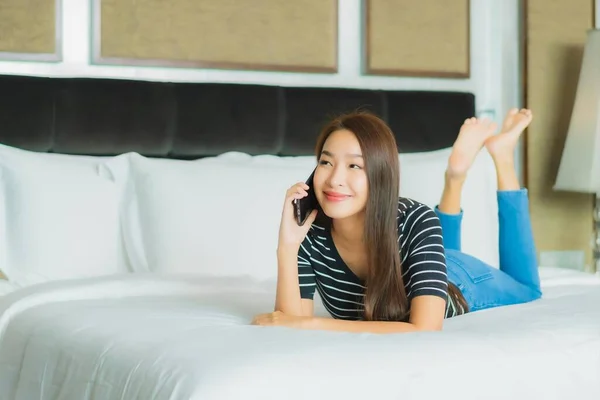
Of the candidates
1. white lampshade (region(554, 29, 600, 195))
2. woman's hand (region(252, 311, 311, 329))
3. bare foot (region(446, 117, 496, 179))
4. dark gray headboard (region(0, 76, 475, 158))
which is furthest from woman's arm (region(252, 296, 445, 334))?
white lampshade (region(554, 29, 600, 195))

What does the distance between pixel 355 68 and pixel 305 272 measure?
1.72 metres

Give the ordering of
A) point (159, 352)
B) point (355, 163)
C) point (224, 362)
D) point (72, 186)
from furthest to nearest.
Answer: point (72, 186) → point (355, 163) → point (159, 352) → point (224, 362)

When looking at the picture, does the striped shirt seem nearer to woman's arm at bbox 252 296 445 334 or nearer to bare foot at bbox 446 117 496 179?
woman's arm at bbox 252 296 445 334

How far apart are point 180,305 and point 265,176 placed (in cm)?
83

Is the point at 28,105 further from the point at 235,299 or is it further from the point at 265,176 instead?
the point at 235,299

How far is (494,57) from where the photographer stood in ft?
13.4

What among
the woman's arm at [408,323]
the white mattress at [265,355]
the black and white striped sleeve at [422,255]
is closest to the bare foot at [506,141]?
the white mattress at [265,355]

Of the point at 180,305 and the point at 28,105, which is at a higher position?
the point at 28,105

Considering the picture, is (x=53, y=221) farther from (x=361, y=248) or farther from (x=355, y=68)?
(x=355, y=68)

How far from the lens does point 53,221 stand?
280 centimetres

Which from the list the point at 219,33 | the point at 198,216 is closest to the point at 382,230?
the point at 198,216

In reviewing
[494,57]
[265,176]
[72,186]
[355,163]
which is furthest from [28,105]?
[494,57]

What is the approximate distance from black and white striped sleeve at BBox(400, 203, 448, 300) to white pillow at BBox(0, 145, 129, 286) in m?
1.11

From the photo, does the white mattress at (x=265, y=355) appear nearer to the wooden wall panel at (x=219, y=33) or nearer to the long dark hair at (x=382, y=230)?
the long dark hair at (x=382, y=230)
